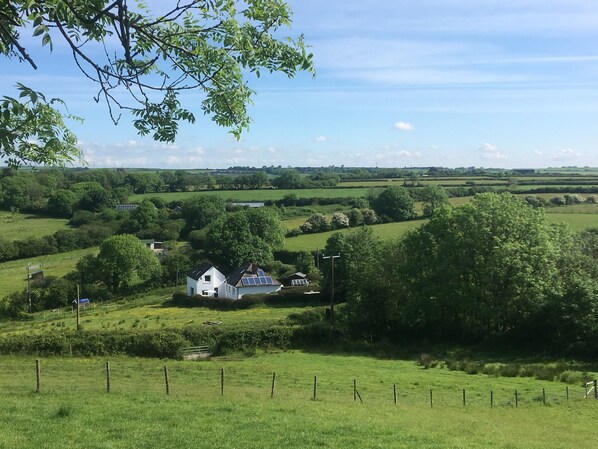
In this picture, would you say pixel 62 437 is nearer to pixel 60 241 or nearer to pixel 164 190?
pixel 60 241

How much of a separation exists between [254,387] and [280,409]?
6543mm

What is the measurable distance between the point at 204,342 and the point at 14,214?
8269 centimetres

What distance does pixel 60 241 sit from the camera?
283ft

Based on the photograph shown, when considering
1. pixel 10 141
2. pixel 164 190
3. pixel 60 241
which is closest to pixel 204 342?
pixel 10 141

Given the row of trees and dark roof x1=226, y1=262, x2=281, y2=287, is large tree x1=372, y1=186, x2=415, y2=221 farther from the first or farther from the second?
the row of trees

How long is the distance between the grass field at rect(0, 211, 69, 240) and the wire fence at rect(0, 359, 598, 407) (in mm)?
69423

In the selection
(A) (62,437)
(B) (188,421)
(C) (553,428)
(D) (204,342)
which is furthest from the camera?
(D) (204,342)

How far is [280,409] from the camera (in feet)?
48.5

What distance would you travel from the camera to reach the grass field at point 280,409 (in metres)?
10.8

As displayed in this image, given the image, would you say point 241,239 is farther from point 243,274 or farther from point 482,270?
point 482,270

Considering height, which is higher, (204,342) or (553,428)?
(553,428)

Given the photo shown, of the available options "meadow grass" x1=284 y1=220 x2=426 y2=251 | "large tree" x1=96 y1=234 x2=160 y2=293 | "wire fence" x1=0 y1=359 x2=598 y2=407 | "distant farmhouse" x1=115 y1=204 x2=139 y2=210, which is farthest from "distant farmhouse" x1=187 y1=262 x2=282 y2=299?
"distant farmhouse" x1=115 y1=204 x2=139 y2=210

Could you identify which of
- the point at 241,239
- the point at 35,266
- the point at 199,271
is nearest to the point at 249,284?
the point at 199,271

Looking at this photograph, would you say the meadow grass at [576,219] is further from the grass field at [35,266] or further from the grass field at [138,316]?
the grass field at [35,266]
